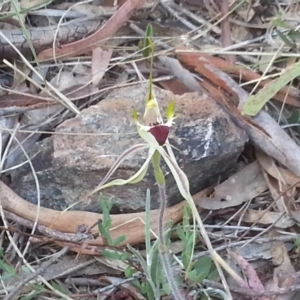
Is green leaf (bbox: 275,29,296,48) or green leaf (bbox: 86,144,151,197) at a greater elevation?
green leaf (bbox: 86,144,151,197)

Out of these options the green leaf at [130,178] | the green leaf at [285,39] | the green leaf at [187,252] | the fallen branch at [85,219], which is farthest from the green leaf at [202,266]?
the green leaf at [285,39]

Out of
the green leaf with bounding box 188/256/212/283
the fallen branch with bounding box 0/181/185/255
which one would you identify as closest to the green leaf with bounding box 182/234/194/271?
the green leaf with bounding box 188/256/212/283

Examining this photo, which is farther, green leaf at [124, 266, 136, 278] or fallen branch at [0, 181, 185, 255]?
fallen branch at [0, 181, 185, 255]

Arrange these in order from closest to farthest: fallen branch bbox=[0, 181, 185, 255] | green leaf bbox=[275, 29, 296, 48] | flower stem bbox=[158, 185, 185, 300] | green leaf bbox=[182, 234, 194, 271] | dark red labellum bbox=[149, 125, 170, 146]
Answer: dark red labellum bbox=[149, 125, 170, 146] < flower stem bbox=[158, 185, 185, 300] < green leaf bbox=[182, 234, 194, 271] < fallen branch bbox=[0, 181, 185, 255] < green leaf bbox=[275, 29, 296, 48]

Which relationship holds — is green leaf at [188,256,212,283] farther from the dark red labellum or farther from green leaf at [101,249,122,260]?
the dark red labellum

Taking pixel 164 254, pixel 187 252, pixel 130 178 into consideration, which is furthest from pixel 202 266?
pixel 130 178

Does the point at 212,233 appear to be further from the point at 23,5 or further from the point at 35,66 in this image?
the point at 23,5

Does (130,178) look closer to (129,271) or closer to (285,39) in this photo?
(129,271)

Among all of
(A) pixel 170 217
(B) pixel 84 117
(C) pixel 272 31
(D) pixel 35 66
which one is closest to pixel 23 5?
(D) pixel 35 66

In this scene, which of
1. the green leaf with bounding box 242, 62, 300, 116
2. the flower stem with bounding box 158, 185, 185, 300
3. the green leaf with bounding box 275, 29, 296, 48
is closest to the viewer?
the flower stem with bounding box 158, 185, 185, 300
